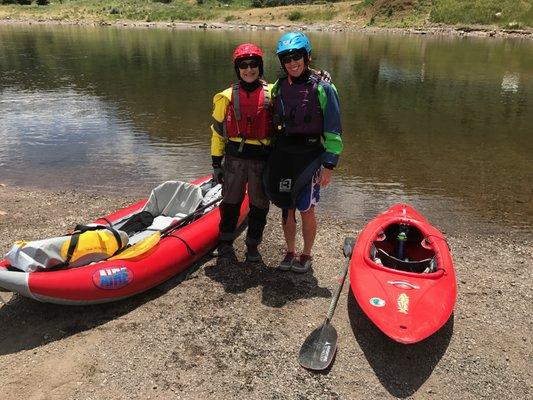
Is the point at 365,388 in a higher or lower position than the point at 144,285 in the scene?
lower

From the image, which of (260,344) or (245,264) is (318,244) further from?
(260,344)

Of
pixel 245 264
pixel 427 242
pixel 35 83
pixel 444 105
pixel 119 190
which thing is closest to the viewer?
pixel 427 242

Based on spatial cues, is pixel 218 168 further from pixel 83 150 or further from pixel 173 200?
pixel 83 150

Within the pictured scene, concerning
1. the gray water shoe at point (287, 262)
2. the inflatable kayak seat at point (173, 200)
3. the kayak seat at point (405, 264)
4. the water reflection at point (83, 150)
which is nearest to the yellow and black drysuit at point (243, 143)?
the gray water shoe at point (287, 262)

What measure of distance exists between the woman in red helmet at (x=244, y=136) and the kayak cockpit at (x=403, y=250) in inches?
57.6

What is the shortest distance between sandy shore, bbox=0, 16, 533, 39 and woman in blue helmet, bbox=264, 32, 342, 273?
50.4m

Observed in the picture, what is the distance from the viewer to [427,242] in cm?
539

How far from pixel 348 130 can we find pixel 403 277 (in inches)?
383

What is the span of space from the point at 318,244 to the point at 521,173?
6.62 meters

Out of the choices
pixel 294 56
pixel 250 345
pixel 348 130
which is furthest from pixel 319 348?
pixel 348 130

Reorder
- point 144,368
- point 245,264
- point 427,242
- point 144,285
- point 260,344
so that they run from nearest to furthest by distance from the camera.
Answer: point 144,368, point 260,344, point 144,285, point 427,242, point 245,264

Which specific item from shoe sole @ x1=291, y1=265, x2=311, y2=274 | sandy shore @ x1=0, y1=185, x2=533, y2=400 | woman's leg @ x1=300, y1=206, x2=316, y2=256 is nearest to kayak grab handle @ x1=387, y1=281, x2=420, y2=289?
sandy shore @ x1=0, y1=185, x2=533, y2=400

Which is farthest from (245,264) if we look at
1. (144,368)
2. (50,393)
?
(50,393)

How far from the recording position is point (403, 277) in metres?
4.70
